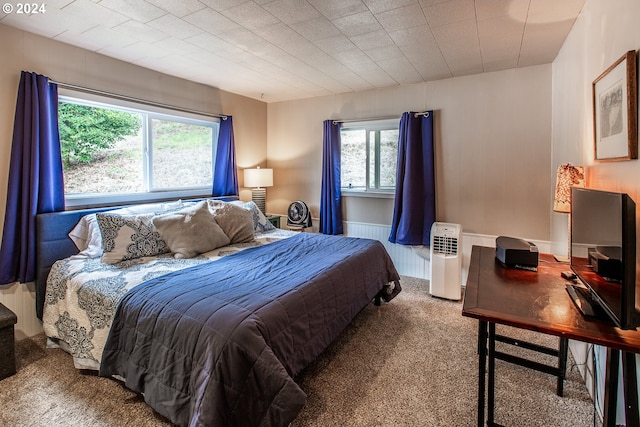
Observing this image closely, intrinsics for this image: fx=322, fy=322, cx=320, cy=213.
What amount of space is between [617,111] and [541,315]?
1035 mm

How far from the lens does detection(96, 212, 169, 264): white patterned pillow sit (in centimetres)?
242

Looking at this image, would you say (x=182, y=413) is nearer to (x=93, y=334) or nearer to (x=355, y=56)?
(x=93, y=334)

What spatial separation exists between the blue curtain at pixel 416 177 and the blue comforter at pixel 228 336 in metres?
1.71

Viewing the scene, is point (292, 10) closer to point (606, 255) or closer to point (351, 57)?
point (351, 57)

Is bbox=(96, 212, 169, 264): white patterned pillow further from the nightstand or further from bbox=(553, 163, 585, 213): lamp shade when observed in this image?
bbox=(553, 163, 585, 213): lamp shade

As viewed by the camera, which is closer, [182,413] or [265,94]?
[182,413]

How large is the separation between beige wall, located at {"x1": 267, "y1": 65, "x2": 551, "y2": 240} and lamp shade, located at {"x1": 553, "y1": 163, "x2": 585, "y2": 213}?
4.55ft

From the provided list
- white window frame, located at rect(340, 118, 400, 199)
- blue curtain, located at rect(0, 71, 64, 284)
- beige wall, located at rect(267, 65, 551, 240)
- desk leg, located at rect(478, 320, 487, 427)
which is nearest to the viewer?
desk leg, located at rect(478, 320, 487, 427)

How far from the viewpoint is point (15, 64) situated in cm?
242

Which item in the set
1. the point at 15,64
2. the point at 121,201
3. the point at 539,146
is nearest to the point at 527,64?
the point at 539,146

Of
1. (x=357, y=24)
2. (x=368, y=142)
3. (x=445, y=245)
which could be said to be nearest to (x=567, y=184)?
(x=445, y=245)

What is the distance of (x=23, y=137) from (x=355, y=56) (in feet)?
9.10

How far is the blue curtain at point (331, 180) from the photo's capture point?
4.33 metres
